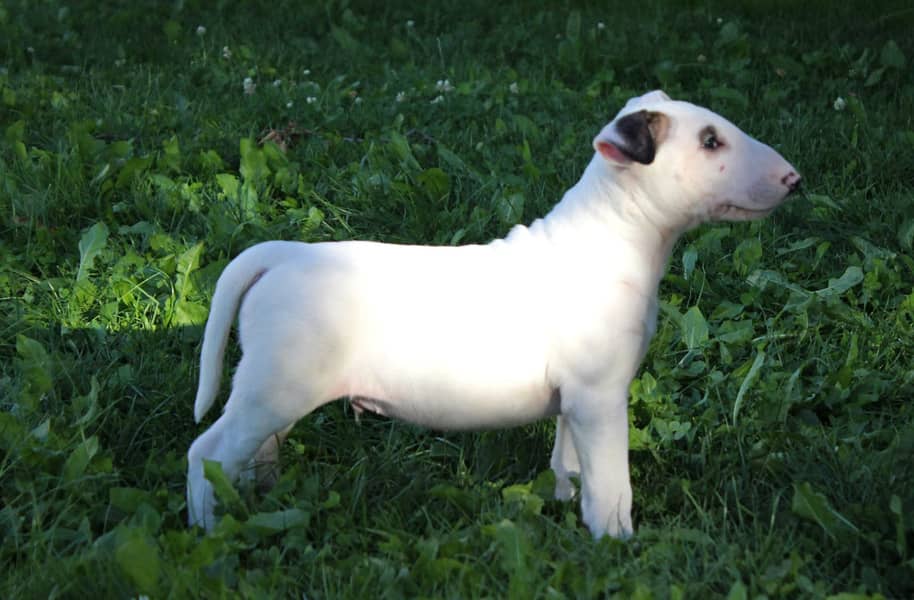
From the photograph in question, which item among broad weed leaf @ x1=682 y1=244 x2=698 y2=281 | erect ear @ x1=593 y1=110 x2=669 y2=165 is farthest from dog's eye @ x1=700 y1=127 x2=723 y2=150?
broad weed leaf @ x1=682 y1=244 x2=698 y2=281

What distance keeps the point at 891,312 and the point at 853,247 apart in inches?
24.5

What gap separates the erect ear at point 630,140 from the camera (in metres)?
3.42

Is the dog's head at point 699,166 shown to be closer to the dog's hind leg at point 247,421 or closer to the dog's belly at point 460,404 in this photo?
the dog's belly at point 460,404

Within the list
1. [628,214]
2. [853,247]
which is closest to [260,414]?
[628,214]

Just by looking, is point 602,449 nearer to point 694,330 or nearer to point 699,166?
point 699,166

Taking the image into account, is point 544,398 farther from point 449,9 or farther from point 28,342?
point 449,9

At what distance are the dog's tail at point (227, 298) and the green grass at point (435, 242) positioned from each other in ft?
1.26

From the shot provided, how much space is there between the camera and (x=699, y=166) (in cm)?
349

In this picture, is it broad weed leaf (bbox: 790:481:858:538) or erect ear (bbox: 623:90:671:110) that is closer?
broad weed leaf (bbox: 790:481:858:538)

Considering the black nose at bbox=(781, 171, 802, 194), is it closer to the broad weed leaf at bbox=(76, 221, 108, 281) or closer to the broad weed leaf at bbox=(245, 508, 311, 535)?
the broad weed leaf at bbox=(245, 508, 311, 535)

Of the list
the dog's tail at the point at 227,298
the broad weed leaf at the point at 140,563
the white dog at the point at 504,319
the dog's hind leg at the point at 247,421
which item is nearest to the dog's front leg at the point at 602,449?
the white dog at the point at 504,319

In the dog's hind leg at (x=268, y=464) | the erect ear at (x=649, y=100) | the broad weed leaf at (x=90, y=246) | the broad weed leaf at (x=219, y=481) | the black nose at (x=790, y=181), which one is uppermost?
the erect ear at (x=649, y=100)

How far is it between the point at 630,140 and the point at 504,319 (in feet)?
1.93

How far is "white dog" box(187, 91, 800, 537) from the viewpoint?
11.3ft
